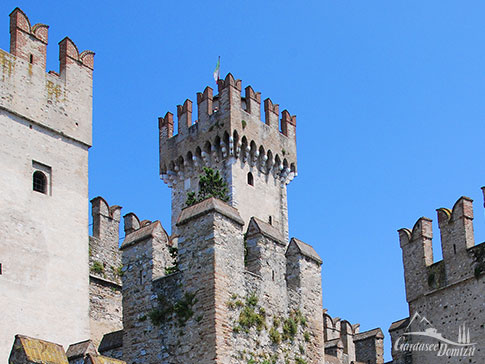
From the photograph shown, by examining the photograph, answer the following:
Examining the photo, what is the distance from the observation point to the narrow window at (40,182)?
62.6 ft

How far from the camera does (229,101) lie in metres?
37.8

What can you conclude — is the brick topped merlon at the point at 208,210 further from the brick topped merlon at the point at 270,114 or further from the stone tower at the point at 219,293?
the brick topped merlon at the point at 270,114

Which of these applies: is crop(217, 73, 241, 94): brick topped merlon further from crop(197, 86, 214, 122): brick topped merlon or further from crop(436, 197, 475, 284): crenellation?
crop(436, 197, 475, 284): crenellation

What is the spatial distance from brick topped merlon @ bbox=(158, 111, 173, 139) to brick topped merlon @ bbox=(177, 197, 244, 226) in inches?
940

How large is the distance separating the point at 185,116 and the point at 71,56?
18354mm

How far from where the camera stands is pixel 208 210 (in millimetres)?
16141

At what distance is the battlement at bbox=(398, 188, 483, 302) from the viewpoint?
23.6 meters

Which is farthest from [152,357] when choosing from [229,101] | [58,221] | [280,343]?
[229,101]

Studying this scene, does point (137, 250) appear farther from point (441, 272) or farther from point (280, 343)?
point (441, 272)

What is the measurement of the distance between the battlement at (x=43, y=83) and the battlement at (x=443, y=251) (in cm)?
937

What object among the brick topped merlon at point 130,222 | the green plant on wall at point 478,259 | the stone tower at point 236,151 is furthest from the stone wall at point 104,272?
the stone tower at point 236,151

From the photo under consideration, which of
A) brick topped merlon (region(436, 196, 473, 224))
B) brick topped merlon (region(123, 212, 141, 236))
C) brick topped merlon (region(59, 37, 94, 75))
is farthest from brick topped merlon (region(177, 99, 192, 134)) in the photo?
brick topped merlon (region(59, 37, 94, 75))

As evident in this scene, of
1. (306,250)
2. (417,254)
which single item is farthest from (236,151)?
(306,250)

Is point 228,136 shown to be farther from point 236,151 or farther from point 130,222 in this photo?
point 130,222
